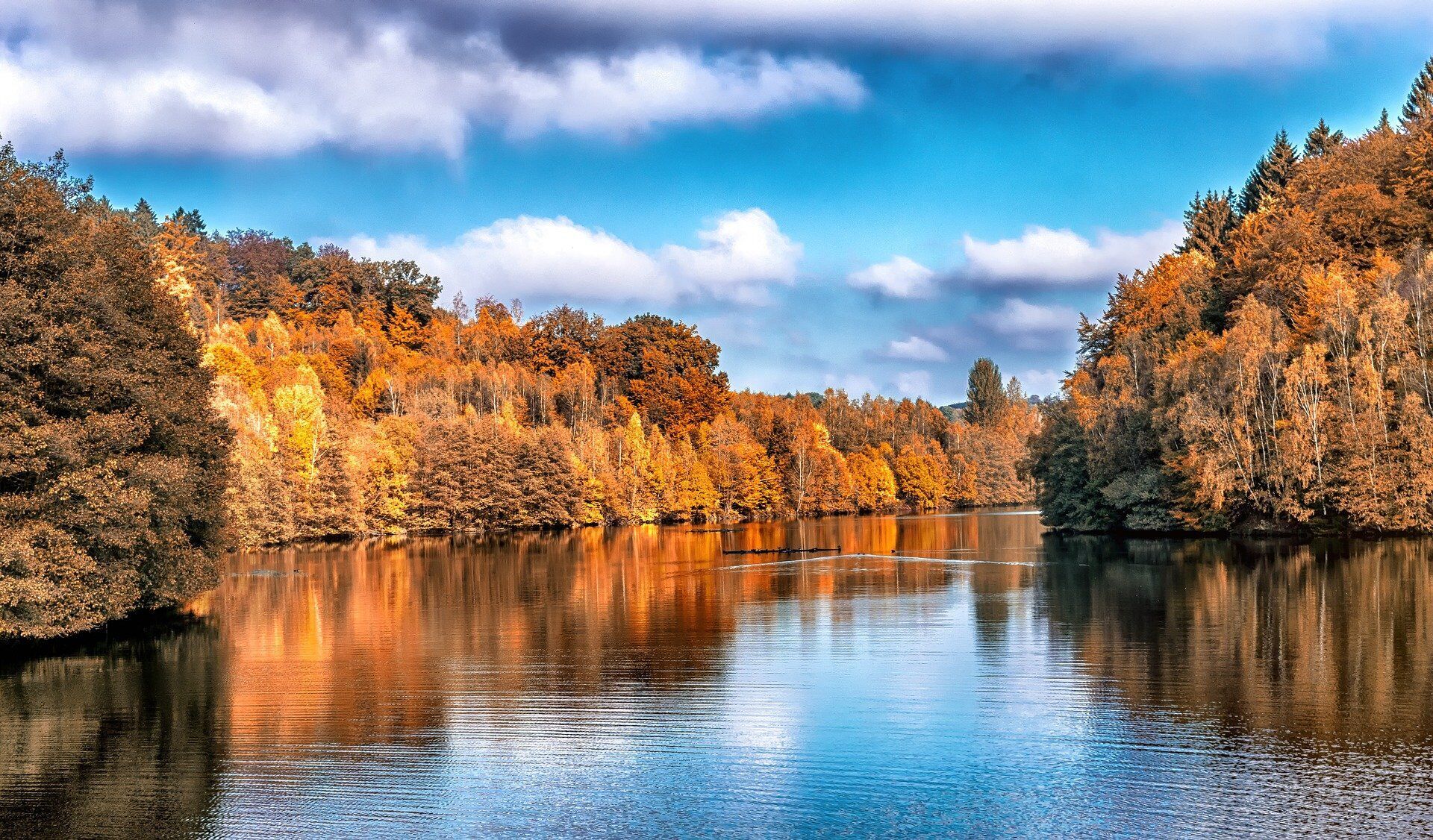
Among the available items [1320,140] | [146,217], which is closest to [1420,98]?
[1320,140]

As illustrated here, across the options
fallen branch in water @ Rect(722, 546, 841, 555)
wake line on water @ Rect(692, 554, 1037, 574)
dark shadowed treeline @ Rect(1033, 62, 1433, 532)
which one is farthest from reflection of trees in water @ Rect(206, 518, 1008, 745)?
dark shadowed treeline @ Rect(1033, 62, 1433, 532)

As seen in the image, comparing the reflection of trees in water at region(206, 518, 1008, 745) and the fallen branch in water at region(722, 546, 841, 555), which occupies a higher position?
the reflection of trees in water at region(206, 518, 1008, 745)

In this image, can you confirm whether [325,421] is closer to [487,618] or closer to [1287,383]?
[487,618]

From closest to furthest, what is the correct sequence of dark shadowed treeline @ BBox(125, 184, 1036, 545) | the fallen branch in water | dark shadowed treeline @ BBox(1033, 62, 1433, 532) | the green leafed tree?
the green leafed tree < dark shadowed treeline @ BBox(1033, 62, 1433, 532) < the fallen branch in water < dark shadowed treeline @ BBox(125, 184, 1036, 545)

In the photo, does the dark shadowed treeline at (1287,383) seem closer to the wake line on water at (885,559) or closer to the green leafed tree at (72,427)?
the wake line on water at (885,559)

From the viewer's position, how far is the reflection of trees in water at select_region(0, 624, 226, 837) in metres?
14.0

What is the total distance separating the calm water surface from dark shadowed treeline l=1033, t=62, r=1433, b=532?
58.1 ft

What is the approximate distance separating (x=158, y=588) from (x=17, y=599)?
7863 mm

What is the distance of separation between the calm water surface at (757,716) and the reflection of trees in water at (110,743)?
0.07 meters

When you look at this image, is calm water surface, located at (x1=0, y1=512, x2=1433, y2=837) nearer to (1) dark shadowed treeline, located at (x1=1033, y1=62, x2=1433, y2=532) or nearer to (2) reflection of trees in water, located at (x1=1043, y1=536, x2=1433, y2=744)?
(2) reflection of trees in water, located at (x1=1043, y1=536, x2=1433, y2=744)

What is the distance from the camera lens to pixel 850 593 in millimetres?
36625

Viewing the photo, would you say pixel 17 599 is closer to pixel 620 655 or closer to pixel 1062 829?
pixel 620 655

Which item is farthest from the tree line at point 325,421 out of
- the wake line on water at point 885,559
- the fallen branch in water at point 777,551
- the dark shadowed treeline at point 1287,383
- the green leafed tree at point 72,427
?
the dark shadowed treeline at point 1287,383

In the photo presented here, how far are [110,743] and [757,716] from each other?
36.4 ft
